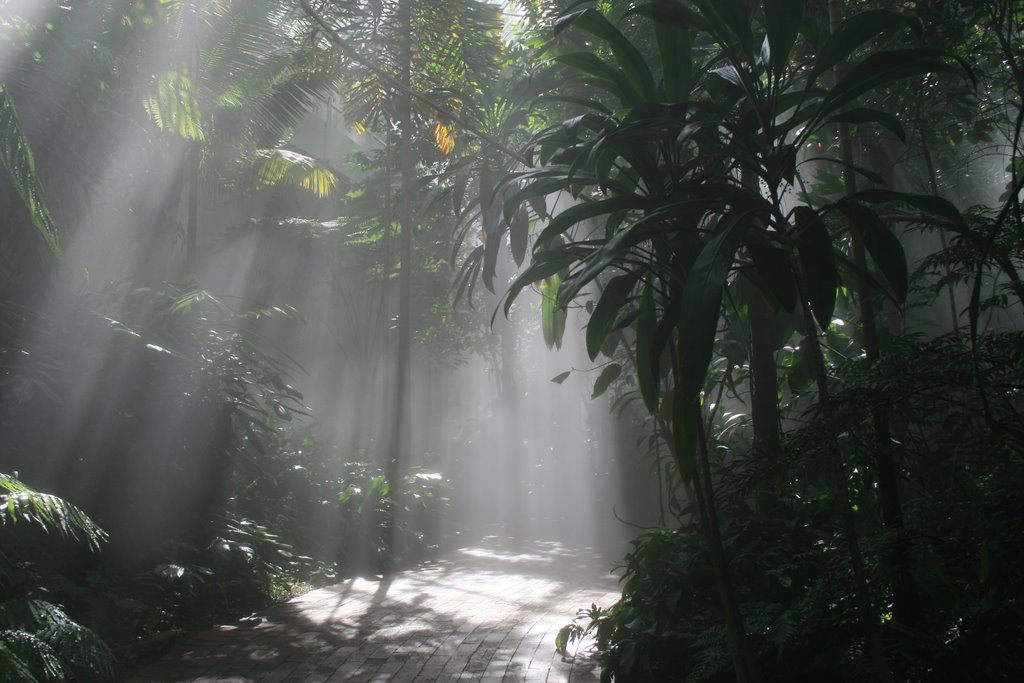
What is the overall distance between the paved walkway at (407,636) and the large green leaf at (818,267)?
2.94 meters

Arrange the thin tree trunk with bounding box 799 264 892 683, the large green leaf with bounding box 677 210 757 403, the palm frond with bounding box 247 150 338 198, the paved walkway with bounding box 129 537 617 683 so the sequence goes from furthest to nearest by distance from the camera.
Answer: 1. the palm frond with bounding box 247 150 338 198
2. the paved walkway with bounding box 129 537 617 683
3. the thin tree trunk with bounding box 799 264 892 683
4. the large green leaf with bounding box 677 210 757 403

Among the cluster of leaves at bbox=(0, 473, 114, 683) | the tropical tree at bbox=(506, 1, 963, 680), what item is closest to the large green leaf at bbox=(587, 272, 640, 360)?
the tropical tree at bbox=(506, 1, 963, 680)

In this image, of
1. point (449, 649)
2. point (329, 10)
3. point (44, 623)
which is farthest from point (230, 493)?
point (329, 10)

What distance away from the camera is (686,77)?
9.34ft

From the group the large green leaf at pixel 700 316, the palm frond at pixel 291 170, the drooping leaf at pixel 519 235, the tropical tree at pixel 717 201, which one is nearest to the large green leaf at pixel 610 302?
the tropical tree at pixel 717 201

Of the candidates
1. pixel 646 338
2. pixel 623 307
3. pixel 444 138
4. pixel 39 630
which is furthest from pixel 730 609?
pixel 444 138

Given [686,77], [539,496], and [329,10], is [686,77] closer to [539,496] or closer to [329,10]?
[329,10]

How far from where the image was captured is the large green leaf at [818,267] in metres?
2.24

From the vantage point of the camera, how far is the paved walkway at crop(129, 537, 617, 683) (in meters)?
4.61

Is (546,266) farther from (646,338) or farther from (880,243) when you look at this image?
(880,243)

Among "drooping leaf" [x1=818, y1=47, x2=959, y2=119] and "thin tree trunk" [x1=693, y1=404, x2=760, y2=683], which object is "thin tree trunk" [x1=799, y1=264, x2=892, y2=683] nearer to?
"thin tree trunk" [x1=693, y1=404, x2=760, y2=683]

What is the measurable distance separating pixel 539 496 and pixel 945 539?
46.2 feet

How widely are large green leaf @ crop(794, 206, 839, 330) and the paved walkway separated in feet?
9.64

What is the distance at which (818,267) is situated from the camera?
2.26 metres
